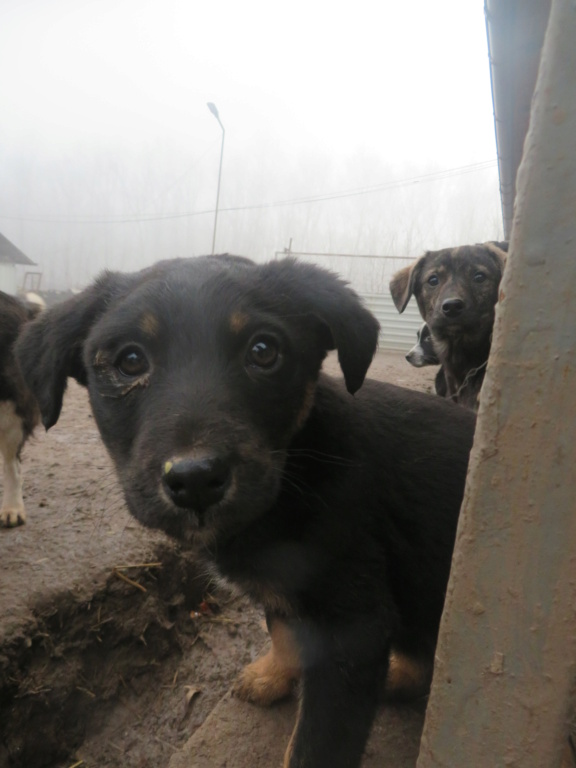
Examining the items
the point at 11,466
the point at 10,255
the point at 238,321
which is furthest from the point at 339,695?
the point at 10,255

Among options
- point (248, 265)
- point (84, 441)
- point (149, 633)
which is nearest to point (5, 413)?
point (84, 441)

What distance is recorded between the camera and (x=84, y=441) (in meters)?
5.15

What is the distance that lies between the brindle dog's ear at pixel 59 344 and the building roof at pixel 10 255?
3.93 meters

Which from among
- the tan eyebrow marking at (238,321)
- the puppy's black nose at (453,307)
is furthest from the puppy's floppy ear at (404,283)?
the tan eyebrow marking at (238,321)

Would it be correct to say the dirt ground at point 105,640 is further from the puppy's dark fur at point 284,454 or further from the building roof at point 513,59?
the building roof at point 513,59

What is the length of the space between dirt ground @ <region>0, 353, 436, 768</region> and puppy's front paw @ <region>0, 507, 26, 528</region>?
0.06 metres

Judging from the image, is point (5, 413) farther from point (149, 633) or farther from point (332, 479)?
point (332, 479)

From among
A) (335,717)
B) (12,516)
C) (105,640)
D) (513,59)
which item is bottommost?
(105,640)

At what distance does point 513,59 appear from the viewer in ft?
11.0

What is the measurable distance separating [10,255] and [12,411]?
2562mm

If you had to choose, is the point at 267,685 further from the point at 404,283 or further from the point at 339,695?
the point at 404,283

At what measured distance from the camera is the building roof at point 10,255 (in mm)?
5531

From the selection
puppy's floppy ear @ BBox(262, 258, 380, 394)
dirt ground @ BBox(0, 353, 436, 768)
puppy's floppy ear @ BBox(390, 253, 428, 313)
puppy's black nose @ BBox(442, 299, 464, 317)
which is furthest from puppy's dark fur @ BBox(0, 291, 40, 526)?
puppy's floppy ear @ BBox(390, 253, 428, 313)

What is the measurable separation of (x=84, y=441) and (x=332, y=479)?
3.77 metres
